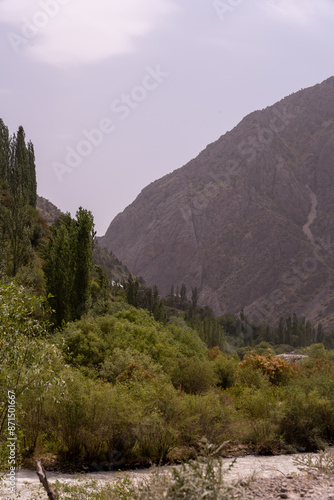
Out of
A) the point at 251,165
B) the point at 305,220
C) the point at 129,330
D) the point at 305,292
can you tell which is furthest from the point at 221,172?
the point at 129,330

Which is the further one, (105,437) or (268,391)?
(268,391)

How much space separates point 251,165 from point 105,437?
18276 centimetres

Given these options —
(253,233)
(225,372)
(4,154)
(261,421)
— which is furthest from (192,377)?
(253,233)

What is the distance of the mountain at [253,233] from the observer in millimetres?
154750

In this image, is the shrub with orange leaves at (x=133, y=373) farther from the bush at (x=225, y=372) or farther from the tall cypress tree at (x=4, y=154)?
the tall cypress tree at (x=4, y=154)

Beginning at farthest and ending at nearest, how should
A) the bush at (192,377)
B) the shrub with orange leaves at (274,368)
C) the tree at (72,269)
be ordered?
the tree at (72,269) < the shrub with orange leaves at (274,368) < the bush at (192,377)

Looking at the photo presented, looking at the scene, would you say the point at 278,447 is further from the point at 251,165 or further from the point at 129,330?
the point at 251,165

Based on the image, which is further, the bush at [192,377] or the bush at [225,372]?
the bush at [225,372]

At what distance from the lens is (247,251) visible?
16925 centimetres

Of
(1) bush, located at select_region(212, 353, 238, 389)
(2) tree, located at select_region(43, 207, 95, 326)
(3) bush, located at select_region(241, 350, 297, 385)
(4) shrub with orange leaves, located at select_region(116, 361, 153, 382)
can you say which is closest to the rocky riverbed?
(4) shrub with orange leaves, located at select_region(116, 361, 153, 382)

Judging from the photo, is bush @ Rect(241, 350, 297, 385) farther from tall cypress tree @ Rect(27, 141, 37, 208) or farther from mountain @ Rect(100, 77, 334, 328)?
mountain @ Rect(100, 77, 334, 328)

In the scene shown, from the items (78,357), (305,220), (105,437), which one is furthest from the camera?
(305,220)

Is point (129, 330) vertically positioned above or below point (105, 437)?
above

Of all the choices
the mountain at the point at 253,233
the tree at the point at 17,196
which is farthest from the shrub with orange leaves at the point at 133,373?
the mountain at the point at 253,233
